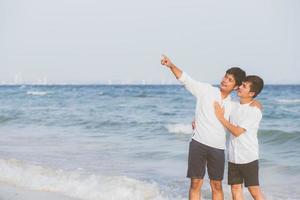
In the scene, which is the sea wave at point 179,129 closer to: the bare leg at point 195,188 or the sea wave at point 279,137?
the sea wave at point 279,137


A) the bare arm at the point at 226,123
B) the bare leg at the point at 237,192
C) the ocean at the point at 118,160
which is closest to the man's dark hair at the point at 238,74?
the bare arm at the point at 226,123

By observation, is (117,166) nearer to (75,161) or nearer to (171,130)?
(75,161)

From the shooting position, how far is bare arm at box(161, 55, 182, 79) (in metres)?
4.53

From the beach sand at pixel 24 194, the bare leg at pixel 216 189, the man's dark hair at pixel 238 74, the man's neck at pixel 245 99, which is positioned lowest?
the beach sand at pixel 24 194

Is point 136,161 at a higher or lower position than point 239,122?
lower

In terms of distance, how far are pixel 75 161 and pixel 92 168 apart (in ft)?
3.06

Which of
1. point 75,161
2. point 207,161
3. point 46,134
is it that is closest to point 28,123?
point 46,134

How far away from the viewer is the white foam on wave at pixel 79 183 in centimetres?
698

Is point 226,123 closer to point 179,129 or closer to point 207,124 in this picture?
point 207,124

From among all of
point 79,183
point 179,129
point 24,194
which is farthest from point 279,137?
point 24,194

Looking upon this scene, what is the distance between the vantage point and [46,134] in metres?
15.4

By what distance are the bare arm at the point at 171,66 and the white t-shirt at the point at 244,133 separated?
60 cm

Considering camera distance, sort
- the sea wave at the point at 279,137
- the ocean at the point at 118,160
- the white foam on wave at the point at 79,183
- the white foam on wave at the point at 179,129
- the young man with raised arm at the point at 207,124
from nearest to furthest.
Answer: the young man with raised arm at the point at 207,124, the white foam on wave at the point at 79,183, the ocean at the point at 118,160, the sea wave at the point at 279,137, the white foam on wave at the point at 179,129

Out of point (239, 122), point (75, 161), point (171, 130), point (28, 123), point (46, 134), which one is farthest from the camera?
point (28, 123)
